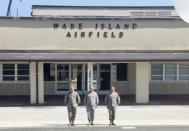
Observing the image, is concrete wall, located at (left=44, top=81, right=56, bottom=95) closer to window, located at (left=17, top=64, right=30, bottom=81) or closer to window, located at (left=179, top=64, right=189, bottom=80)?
window, located at (left=17, top=64, right=30, bottom=81)

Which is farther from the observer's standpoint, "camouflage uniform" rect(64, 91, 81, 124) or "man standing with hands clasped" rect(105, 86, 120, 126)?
"man standing with hands clasped" rect(105, 86, 120, 126)

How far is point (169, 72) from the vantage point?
3067 cm

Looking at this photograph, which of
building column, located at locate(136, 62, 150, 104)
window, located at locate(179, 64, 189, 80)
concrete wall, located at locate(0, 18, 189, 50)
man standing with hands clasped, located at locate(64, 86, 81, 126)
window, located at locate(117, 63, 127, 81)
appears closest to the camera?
man standing with hands clasped, located at locate(64, 86, 81, 126)

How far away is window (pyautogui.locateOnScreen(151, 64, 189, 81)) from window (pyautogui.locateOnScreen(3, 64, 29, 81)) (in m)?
8.32

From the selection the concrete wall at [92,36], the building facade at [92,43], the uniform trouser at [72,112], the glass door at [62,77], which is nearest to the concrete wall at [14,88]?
the glass door at [62,77]

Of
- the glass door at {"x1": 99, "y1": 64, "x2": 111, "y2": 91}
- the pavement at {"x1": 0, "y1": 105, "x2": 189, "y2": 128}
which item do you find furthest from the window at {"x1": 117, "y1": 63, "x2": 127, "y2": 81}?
the pavement at {"x1": 0, "y1": 105, "x2": 189, "y2": 128}

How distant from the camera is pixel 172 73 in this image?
3064 cm

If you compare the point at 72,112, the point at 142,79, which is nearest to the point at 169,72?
the point at 142,79

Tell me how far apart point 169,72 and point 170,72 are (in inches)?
2.6

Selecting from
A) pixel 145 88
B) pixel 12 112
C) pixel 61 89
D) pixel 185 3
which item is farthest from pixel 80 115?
pixel 185 3

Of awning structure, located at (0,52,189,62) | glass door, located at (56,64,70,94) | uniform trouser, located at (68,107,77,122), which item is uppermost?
awning structure, located at (0,52,189,62)

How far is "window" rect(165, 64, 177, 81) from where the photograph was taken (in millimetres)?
30516

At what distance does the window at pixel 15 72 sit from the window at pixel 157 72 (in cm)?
822

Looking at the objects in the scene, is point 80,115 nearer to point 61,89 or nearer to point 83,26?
point 83,26
